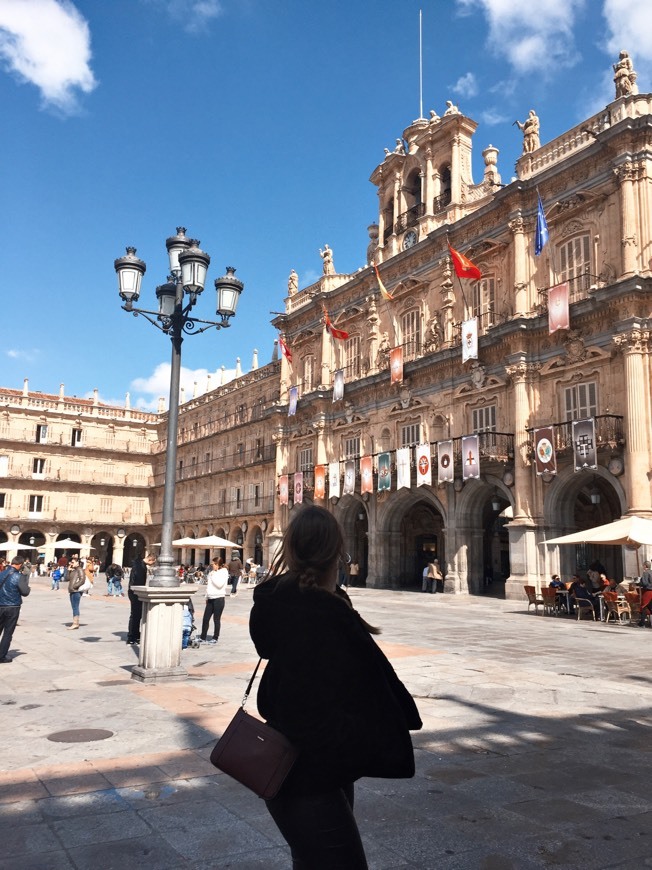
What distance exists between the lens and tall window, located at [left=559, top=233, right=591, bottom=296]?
25391 millimetres

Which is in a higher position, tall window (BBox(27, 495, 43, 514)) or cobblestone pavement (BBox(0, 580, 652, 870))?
tall window (BBox(27, 495, 43, 514))

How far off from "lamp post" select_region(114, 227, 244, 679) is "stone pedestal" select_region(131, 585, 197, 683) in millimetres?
12

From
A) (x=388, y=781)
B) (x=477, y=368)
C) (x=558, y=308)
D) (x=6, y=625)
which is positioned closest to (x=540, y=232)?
(x=558, y=308)

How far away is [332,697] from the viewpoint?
2.34m

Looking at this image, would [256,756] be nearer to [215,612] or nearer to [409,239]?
[215,612]

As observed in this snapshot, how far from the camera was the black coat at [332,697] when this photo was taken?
2303mm

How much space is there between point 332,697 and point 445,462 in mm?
26473

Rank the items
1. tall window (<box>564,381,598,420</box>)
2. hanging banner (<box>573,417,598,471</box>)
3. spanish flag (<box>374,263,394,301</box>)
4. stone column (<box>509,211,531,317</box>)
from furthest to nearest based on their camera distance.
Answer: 1. spanish flag (<box>374,263,394,301</box>)
2. stone column (<box>509,211,531,317</box>)
3. tall window (<box>564,381,598,420</box>)
4. hanging banner (<box>573,417,598,471</box>)

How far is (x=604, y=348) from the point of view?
2406cm

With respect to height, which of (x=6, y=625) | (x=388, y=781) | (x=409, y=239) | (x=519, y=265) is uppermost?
(x=409, y=239)

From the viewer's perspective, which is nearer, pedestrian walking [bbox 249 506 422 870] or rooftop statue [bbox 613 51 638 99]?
pedestrian walking [bbox 249 506 422 870]

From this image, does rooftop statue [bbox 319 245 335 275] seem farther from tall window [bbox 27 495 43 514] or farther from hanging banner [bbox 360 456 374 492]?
tall window [bbox 27 495 43 514]

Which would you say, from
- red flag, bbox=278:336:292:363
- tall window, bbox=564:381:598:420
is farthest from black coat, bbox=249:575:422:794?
red flag, bbox=278:336:292:363

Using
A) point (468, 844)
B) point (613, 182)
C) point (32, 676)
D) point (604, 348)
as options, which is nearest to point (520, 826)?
point (468, 844)
